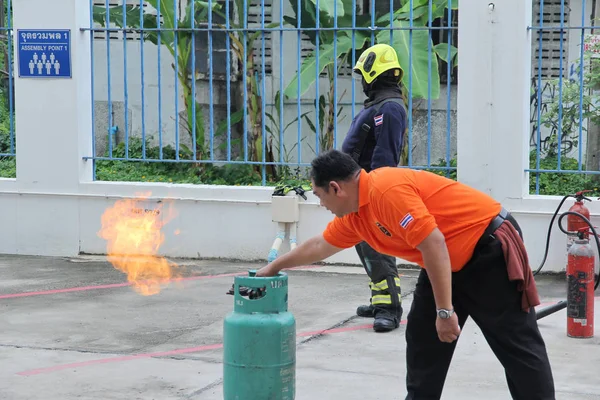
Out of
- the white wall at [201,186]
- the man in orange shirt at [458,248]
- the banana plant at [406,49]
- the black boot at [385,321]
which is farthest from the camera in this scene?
the banana plant at [406,49]

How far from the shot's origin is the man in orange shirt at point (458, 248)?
4.23m

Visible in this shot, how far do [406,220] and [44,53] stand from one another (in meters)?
7.35

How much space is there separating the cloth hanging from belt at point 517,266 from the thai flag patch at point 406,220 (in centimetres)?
53

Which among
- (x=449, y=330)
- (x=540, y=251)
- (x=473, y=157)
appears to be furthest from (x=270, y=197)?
(x=449, y=330)

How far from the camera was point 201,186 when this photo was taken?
10.2 metres

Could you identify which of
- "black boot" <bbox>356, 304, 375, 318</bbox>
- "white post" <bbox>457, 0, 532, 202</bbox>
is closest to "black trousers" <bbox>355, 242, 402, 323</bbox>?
"black boot" <bbox>356, 304, 375, 318</bbox>

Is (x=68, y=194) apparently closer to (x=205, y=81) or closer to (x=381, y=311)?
(x=205, y=81)

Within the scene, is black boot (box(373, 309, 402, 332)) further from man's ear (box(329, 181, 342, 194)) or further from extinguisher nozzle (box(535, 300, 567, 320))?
man's ear (box(329, 181, 342, 194))

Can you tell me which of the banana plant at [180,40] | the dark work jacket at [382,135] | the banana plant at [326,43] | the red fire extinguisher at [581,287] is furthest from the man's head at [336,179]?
the banana plant at [180,40]

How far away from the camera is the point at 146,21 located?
12023mm

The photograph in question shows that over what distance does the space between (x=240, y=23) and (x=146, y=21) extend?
1.19m

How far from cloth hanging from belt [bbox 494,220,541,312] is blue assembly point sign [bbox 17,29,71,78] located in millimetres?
7075

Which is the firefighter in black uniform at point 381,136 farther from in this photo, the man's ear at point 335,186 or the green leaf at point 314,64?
the green leaf at point 314,64

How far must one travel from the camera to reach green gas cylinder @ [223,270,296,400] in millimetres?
4781
